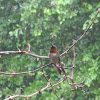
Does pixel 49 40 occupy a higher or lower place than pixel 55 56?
lower

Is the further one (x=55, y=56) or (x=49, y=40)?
(x=49, y=40)

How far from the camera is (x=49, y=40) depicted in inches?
228

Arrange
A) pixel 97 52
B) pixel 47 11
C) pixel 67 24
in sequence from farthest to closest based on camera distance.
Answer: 1. pixel 67 24
2. pixel 97 52
3. pixel 47 11

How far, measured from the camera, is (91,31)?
560 cm

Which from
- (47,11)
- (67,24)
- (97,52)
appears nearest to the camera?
(47,11)

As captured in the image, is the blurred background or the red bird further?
the blurred background

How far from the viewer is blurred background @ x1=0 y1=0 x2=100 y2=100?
4.89 m

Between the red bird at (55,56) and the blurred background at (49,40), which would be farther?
the blurred background at (49,40)

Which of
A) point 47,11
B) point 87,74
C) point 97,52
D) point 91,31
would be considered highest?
point 47,11

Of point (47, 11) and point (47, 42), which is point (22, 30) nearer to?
point (47, 42)

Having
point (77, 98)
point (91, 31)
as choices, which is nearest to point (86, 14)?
point (91, 31)

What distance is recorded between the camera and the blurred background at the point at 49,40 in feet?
16.1

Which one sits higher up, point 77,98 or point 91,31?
point 91,31

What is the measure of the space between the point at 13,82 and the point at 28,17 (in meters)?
1.40
